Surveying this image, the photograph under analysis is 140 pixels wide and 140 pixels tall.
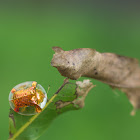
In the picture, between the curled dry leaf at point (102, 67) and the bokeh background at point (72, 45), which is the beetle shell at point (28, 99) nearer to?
the bokeh background at point (72, 45)

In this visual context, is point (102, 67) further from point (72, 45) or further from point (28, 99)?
point (72, 45)

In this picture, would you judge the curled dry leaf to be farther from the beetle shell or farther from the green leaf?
the beetle shell

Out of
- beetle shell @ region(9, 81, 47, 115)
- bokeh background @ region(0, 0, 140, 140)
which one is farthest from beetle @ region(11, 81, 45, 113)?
bokeh background @ region(0, 0, 140, 140)

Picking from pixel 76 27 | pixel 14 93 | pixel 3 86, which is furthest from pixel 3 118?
pixel 76 27

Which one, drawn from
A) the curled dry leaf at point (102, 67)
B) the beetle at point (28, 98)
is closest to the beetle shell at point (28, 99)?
the beetle at point (28, 98)

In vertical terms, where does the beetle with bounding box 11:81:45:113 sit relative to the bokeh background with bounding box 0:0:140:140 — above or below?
above

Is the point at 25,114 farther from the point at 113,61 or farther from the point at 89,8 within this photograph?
the point at 89,8
